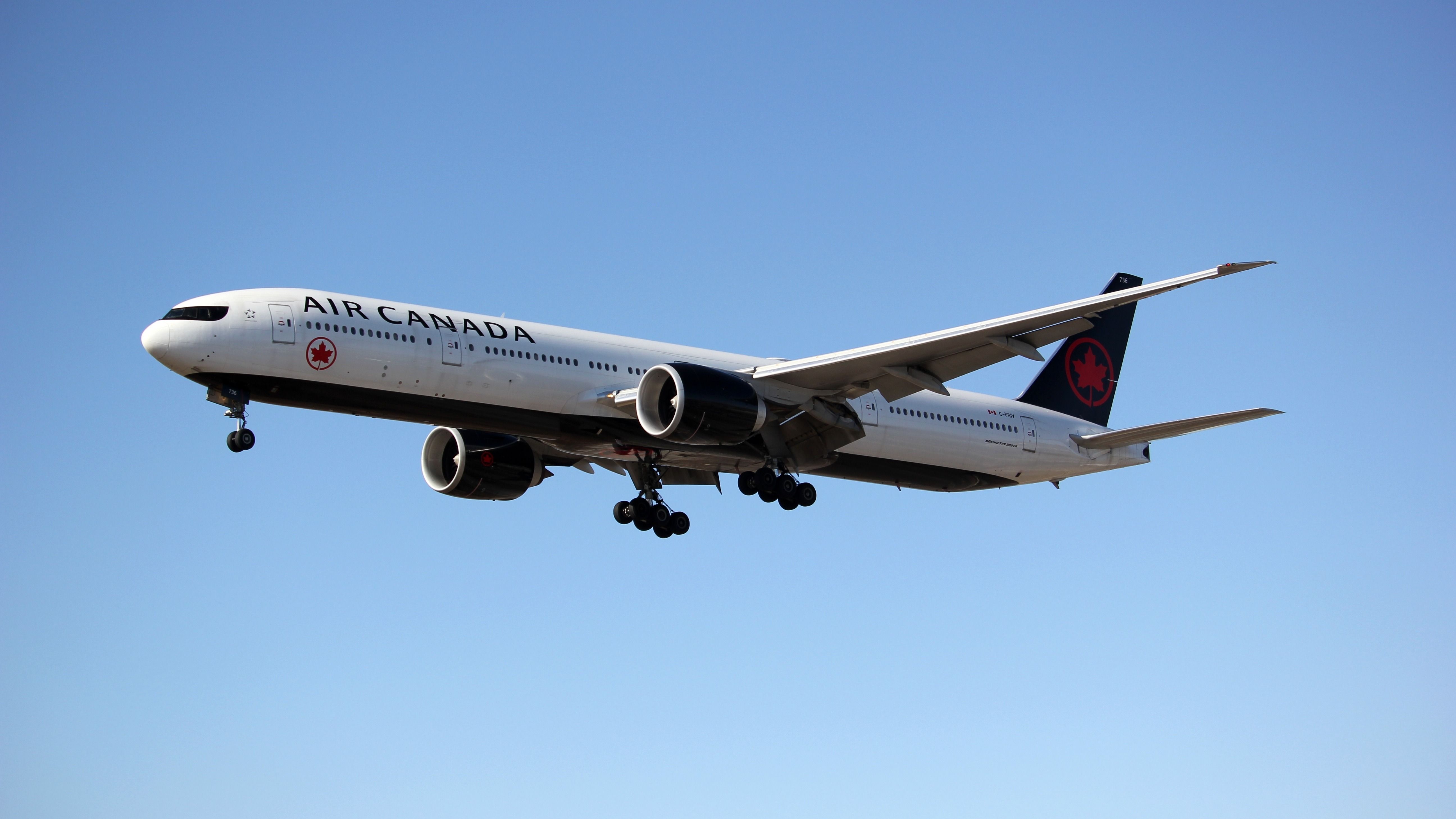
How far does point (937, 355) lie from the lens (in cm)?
3284

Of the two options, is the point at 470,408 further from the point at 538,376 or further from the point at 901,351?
the point at 901,351

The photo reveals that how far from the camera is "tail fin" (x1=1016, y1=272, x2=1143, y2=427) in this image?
140ft

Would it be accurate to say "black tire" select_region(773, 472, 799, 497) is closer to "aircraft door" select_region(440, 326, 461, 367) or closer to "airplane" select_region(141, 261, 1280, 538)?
"airplane" select_region(141, 261, 1280, 538)

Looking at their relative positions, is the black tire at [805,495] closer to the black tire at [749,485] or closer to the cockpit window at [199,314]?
the black tire at [749,485]

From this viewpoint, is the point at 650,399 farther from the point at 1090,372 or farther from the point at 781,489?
the point at 1090,372

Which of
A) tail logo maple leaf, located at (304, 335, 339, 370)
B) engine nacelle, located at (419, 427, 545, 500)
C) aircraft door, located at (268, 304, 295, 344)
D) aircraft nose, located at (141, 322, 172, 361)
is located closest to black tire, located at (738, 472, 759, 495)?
engine nacelle, located at (419, 427, 545, 500)

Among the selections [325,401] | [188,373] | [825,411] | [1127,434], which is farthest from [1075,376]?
[188,373]

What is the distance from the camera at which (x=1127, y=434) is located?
3991 centimetres

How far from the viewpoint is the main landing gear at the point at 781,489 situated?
3653 centimetres

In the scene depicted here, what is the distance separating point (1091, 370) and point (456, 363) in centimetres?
2123

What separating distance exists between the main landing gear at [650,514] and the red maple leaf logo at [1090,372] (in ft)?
44.7

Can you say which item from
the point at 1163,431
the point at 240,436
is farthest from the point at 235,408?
the point at 1163,431

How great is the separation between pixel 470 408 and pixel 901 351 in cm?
978

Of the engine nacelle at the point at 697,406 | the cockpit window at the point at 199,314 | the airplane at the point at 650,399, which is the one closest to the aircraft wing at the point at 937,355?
the airplane at the point at 650,399
